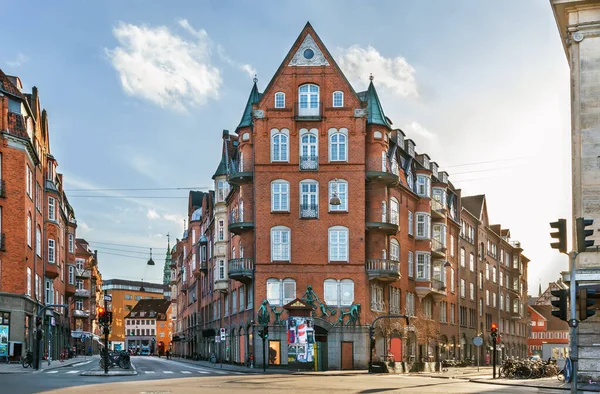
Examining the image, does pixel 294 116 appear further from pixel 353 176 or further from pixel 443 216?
pixel 443 216

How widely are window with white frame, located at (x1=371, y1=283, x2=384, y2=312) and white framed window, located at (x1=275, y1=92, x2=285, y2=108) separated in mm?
14033

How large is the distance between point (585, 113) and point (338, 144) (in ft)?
92.7

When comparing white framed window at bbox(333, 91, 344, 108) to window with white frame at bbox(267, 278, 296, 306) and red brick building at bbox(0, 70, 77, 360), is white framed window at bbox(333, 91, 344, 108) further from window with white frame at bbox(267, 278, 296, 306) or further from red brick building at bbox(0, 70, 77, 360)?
red brick building at bbox(0, 70, 77, 360)

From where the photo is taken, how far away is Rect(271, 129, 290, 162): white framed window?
189 feet

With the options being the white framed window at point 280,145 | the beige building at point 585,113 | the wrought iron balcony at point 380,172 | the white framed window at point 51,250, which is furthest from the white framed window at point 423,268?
the beige building at point 585,113

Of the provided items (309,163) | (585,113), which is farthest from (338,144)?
(585,113)

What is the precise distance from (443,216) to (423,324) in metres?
10.9

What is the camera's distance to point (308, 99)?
191ft

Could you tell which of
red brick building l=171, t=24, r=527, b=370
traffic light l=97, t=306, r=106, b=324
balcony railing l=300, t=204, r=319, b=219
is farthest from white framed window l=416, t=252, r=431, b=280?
traffic light l=97, t=306, r=106, b=324

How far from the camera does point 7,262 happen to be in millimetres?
53125

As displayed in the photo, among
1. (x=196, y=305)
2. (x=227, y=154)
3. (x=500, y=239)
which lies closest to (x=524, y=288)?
(x=500, y=239)

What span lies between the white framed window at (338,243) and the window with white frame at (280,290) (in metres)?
3.28

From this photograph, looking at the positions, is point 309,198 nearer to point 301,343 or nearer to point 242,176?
point 242,176

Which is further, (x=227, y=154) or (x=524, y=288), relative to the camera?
(x=524, y=288)
